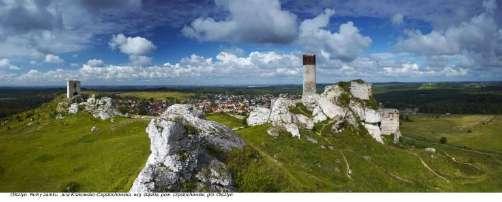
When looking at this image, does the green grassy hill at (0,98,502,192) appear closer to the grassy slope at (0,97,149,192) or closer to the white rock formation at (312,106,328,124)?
the grassy slope at (0,97,149,192)

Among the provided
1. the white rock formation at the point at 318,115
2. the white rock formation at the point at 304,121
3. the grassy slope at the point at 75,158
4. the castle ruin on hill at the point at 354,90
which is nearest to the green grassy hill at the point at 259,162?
the grassy slope at the point at 75,158

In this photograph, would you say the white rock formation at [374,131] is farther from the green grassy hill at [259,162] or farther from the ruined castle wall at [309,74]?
the ruined castle wall at [309,74]

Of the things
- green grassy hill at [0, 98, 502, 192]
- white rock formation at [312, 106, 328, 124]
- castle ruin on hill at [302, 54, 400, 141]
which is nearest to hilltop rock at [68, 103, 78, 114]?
green grassy hill at [0, 98, 502, 192]

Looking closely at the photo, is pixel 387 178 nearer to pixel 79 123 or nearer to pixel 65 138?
pixel 65 138

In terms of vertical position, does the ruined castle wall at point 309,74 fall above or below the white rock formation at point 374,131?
above

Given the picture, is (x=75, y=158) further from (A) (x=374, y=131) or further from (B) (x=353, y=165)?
(A) (x=374, y=131)

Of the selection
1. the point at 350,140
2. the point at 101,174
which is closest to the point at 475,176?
the point at 350,140
